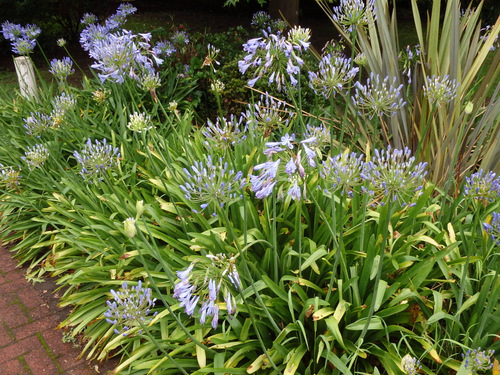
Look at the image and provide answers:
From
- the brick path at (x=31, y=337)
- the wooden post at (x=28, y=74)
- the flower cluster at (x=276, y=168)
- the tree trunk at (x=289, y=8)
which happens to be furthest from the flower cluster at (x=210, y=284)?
the tree trunk at (x=289, y=8)

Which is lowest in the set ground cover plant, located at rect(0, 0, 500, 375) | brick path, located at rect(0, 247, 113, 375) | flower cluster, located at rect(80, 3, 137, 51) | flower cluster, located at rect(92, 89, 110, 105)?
brick path, located at rect(0, 247, 113, 375)

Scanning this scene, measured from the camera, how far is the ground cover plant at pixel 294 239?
1.99 m

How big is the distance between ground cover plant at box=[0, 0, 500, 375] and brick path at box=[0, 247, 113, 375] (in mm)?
144

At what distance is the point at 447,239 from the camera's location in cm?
272

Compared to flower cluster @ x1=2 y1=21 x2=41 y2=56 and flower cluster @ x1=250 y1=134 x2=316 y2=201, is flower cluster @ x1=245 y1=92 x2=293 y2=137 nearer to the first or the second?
flower cluster @ x1=250 y1=134 x2=316 y2=201

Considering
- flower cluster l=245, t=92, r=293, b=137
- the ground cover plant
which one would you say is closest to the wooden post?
the ground cover plant

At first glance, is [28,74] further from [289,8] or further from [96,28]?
[289,8]

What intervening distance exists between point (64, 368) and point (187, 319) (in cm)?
87

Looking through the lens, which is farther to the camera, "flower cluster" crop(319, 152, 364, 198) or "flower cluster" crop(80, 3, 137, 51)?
"flower cluster" crop(80, 3, 137, 51)

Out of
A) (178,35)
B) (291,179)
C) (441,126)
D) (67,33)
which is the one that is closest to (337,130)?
(441,126)

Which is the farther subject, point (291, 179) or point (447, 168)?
point (447, 168)

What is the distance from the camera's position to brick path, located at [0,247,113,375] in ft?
9.69

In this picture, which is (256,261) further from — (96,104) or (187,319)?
(96,104)

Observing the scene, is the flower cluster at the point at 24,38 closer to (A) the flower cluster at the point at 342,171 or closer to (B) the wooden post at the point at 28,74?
(B) the wooden post at the point at 28,74
